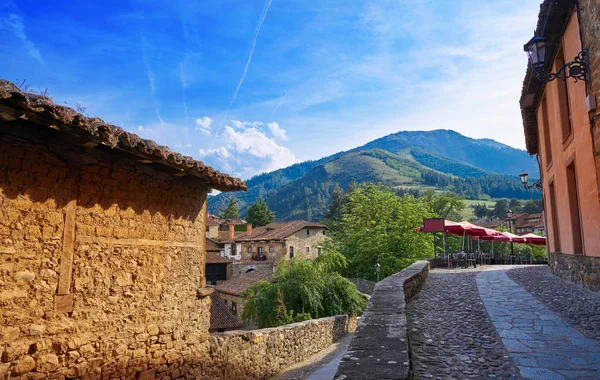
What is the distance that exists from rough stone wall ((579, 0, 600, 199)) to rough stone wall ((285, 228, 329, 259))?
44.2 m

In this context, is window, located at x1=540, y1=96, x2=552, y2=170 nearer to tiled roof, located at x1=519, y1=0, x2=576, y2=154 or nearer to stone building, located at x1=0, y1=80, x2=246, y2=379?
tiled roof, located at x1=519, y1=0, x2=576, y2=154

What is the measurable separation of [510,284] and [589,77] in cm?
596

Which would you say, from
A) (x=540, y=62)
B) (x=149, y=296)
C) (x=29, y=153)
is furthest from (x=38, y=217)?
(x=540, y=62)

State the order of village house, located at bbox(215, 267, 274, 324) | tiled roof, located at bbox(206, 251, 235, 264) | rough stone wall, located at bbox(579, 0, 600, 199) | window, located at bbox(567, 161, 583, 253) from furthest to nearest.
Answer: tiled roof, located at bbox(206, 251, 235, 264)
village house, located at bbox(215, 267, 274, 324)
window, located at bbox(567, 161, 583, 253)
rough stone wall, located at bbox(579, 0, 600, 199)

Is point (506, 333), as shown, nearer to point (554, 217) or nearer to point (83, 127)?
point (83, 127)

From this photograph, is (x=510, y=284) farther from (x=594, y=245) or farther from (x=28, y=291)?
(x=28, y=291)

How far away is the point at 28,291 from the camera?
420 centimetres

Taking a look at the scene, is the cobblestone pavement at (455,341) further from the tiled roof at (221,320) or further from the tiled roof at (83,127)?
the tiled roof at (221,320)

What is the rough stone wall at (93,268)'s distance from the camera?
411 centimetres

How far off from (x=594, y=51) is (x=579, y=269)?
5.39 meters

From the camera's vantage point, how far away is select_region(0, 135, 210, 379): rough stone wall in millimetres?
4105

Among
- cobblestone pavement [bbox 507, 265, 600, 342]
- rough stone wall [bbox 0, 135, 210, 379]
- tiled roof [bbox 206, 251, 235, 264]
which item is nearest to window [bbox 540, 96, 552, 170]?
cobblestone pavement [bbox 507, 265, 600, 342]

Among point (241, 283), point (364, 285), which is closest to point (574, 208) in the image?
point (364, 285)

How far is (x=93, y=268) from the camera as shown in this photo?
16.3ft
